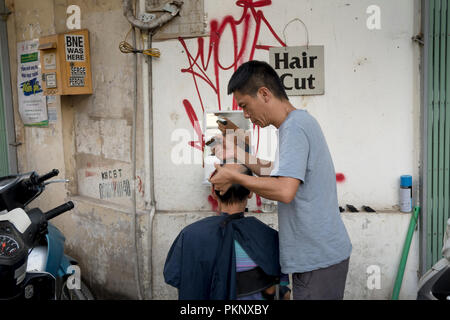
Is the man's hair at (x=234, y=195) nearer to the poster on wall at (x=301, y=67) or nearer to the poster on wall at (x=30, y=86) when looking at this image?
the poster on wall at (x=301, y=67)

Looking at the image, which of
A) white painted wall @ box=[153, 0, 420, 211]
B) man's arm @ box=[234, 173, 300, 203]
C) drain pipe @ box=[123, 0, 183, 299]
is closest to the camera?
man's arm @ box=[234, 173, 300, 203]

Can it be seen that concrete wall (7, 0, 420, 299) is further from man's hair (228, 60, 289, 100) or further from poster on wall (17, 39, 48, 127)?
man's hair (228, 60, 289, 100)

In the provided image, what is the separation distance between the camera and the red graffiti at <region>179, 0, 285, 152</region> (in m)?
3.42

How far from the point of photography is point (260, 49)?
3.45 m

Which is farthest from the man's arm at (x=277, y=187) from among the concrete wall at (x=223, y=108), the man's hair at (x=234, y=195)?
the concrete wall at (x=223, y=108)

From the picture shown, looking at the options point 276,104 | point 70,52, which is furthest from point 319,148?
point 70,52

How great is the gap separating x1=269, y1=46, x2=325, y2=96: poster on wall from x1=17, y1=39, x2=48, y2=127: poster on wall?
8.45 feet

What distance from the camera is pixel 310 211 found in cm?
206

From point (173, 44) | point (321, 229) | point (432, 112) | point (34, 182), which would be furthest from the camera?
point (173, 44)

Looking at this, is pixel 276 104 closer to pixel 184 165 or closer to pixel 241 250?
pixel 241 250

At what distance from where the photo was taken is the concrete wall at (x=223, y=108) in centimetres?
336

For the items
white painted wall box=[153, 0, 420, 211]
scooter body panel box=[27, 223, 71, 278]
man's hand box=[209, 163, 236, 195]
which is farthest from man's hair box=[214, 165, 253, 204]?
white painted wall box=[153, 0, 420, 211]

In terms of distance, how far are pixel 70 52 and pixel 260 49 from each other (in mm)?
1719

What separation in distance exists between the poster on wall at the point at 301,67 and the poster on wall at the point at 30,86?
8.45 ft
